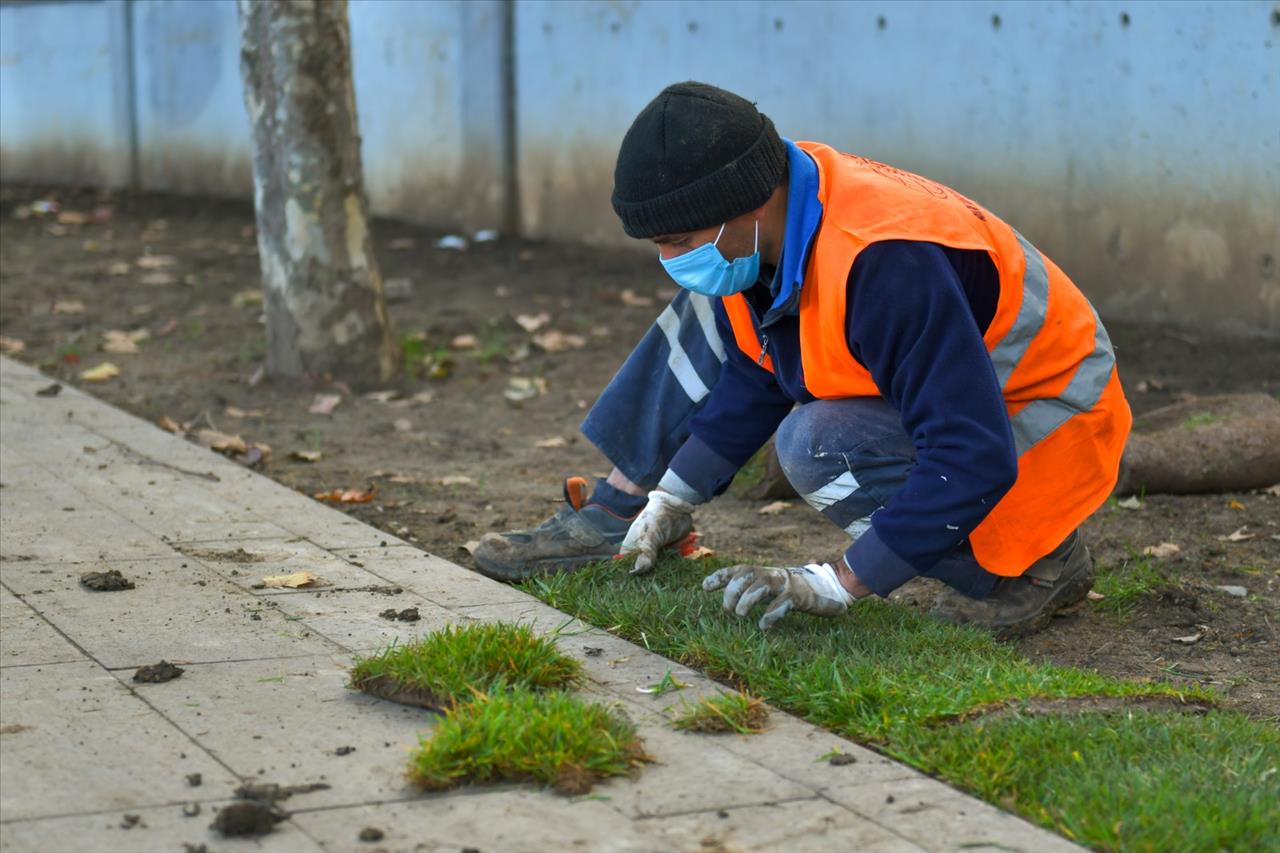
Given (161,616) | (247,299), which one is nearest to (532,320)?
(247,299)

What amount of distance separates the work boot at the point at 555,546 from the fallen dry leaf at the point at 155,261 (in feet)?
19.5

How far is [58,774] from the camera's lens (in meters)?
2.63

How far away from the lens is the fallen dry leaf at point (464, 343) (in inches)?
292

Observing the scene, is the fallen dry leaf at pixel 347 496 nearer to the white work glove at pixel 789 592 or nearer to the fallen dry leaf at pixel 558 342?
the white work glove at pixel 789 592

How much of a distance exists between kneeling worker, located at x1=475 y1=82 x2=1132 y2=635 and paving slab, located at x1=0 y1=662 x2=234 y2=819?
115cm

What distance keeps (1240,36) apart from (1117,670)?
154 inches

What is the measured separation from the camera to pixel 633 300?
26.8ft

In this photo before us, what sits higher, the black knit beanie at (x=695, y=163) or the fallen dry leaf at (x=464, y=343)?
the black knit beanie at (x=695, y=163)

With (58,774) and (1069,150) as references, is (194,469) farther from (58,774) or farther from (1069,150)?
(1069,150)

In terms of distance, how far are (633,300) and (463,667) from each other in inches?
208

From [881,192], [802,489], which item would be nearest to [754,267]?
[881,192]

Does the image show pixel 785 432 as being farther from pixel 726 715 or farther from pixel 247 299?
pixel 247 299

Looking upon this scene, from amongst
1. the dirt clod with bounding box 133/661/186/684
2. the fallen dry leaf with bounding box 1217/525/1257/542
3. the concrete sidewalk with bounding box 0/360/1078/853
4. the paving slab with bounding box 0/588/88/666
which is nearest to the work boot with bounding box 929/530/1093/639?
the concrete sidewalk with bounding box 0/360/1078/853

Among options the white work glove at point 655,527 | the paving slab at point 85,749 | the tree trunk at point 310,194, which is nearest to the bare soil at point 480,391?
the tree trunk at point 310,194
